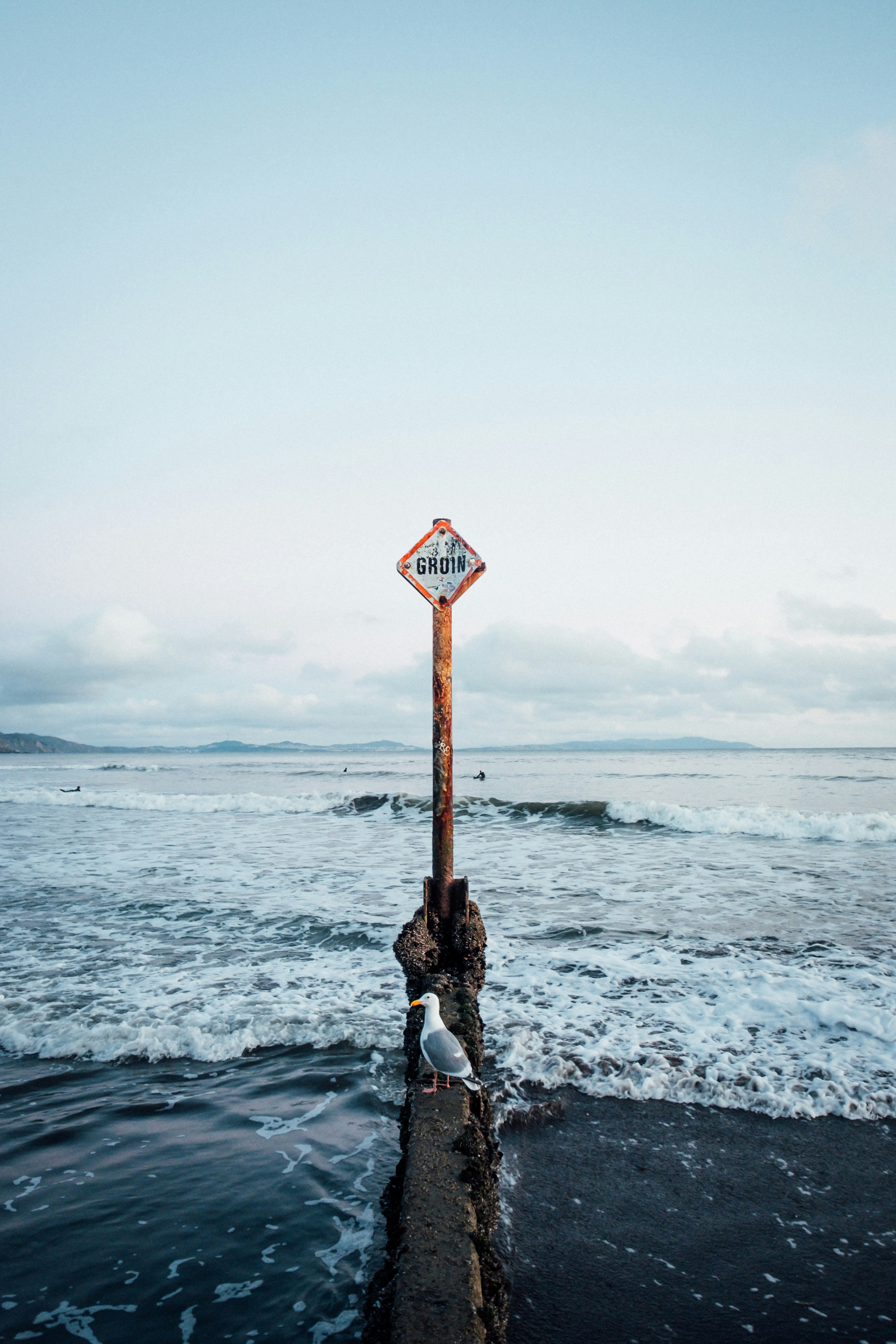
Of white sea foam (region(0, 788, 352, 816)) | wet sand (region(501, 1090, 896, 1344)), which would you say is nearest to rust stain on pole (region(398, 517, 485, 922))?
wet sand (region(501, 1090, 896, 1344))

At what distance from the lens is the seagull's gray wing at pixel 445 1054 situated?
3457mm

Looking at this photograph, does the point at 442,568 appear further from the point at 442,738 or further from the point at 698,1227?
the point at 698,1227

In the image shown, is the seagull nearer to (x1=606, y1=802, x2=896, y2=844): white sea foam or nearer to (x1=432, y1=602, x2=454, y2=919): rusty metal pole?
(x1=432, y1=602, x2=454, y2=919): rusty metal pole

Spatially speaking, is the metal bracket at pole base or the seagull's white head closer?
the seagull's white head

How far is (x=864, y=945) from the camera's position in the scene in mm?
8406

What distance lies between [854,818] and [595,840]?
8269mm

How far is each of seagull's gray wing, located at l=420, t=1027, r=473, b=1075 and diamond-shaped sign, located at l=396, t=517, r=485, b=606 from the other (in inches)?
132

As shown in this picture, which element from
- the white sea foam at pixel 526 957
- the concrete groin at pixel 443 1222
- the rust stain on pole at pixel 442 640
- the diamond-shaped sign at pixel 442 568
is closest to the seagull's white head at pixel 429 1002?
the concrete groin at pixel 443 1222

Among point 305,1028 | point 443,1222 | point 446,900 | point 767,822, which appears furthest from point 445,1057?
point 767,822

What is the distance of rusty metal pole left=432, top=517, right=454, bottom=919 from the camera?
5766mm

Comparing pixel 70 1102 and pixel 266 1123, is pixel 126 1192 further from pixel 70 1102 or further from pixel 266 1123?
pixel 70 1102

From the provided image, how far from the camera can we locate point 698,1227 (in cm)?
354

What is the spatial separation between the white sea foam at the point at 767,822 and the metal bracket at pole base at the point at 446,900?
16.6 m

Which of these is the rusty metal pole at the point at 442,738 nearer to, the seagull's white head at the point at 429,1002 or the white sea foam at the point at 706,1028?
the white sea foam at the point at 706,1028
